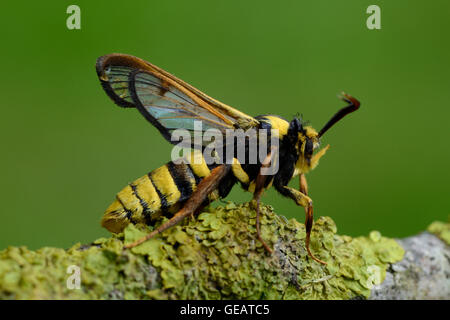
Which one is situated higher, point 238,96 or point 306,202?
point 238,96

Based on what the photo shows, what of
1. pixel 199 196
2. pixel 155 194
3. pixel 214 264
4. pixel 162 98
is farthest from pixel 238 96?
pixel 214 264

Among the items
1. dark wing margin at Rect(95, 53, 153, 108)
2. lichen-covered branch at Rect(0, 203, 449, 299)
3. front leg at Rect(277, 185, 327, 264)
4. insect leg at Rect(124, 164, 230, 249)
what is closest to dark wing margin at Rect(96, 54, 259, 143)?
dark wing margin at Rect(95, 53, 153, 108)

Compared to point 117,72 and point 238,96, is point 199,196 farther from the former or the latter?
point 238,96

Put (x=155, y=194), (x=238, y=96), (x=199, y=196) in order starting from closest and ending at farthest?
1. (x=199, y=196)
2. (x=155, y=194)
3. (x=238, y=96)

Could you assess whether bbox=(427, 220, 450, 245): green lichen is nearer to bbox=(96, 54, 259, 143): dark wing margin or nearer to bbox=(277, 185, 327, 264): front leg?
bbox=(277, 185, 327, 264): front leg

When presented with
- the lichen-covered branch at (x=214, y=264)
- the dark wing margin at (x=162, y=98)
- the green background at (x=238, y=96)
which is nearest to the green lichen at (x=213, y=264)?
the lichen-covered branch at (x=214, y=264)
